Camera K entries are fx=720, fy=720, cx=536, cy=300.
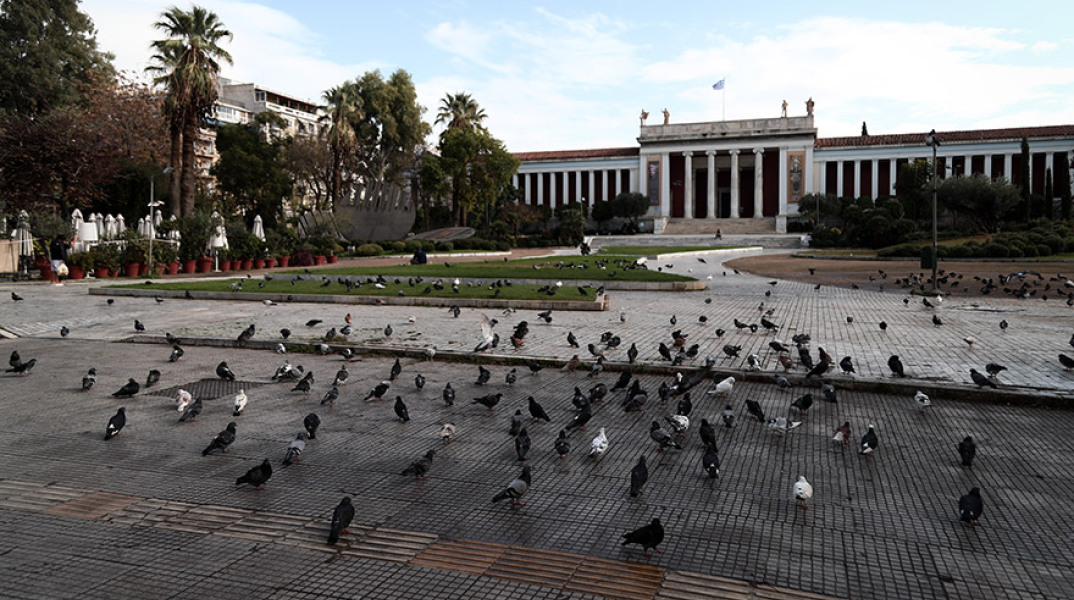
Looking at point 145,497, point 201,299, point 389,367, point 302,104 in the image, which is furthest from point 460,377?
point 302,104

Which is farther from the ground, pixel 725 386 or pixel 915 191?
pixel 915 191

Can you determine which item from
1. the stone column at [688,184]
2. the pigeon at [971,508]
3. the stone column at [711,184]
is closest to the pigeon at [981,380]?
the pigeon at [971,508]

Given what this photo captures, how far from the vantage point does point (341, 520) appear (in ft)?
14.2

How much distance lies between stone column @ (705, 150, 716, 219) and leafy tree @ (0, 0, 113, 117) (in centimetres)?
6245

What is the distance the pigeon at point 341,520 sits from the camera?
4.28 meters

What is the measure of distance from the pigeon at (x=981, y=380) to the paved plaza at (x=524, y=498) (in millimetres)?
190

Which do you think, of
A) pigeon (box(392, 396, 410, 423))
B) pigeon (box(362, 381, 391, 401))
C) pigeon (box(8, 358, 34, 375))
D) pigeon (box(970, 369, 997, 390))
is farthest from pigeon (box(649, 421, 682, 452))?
pigeon (box(8, 358, 34, 375))

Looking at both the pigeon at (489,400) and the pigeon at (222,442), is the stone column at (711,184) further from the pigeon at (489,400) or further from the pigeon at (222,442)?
the pigeon at (222,442)

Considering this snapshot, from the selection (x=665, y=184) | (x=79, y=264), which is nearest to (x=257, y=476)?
(x=79, y=264)

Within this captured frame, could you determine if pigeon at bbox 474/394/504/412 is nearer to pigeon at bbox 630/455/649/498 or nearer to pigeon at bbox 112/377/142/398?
pigeon at bbox 630/455/649/498

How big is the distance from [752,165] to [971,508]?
89.7 m

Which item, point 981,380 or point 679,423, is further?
point 981,380

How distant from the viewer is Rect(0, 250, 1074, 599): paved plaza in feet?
12.6

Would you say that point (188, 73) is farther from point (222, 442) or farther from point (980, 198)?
point (980, 198)
